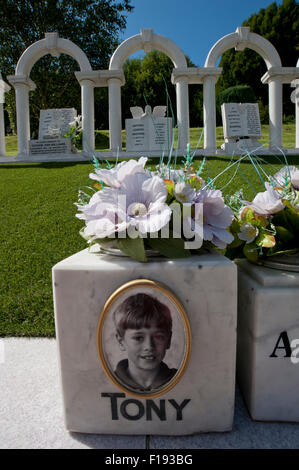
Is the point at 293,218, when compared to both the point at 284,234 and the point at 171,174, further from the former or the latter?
the point at 171,174

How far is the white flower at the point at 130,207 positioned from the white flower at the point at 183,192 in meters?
0.09

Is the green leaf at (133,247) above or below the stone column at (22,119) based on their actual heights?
below

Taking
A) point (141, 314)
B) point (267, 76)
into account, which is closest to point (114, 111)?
point (267, 76)

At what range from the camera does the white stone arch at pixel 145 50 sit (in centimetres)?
928

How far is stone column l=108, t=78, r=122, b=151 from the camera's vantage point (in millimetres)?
9539

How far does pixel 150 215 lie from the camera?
115 centimetres

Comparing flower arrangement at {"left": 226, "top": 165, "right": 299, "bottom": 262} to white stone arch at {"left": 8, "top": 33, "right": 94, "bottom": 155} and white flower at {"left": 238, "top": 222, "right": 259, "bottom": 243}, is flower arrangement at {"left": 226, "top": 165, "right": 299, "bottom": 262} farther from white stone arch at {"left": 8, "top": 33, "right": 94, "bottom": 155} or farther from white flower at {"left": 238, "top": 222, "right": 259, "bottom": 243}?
white stone arch at {"left": 8, "top": 33, "right": 94, "bottom": 155}

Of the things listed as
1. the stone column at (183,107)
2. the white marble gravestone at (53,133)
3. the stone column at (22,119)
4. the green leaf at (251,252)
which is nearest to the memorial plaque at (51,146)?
the white marble gravestone at (53,133)

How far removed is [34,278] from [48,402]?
1.69m

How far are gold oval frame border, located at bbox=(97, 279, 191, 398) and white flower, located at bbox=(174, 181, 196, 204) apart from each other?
0.35 m

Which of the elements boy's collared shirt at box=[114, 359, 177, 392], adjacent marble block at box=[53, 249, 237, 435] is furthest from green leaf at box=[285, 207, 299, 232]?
boy's collared shirt at box=[114, 359, 177, 392]

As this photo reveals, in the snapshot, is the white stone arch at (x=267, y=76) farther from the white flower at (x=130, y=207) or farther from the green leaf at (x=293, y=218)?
the white flower at (x=130, y=207)

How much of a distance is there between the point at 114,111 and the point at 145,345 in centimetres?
946

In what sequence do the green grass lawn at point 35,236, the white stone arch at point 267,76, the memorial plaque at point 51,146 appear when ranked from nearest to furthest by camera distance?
1. the green grass lawn at point 35,236
2. the memorial plaque at point 51,146
3. the white stone arch at point 267,76
